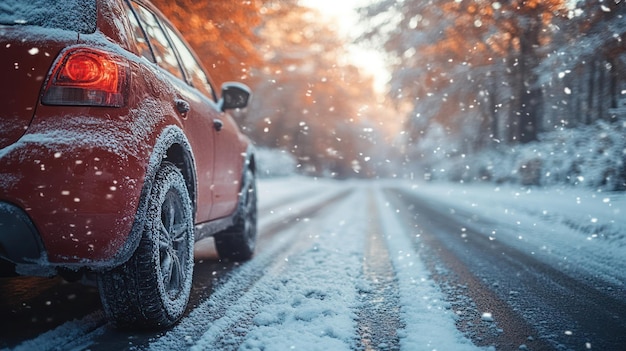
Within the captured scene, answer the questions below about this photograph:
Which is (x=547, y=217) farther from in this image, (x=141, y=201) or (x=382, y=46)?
(x=382, y=46)

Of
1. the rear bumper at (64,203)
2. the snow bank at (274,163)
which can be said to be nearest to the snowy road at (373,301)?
the rear bumper at (64,203)

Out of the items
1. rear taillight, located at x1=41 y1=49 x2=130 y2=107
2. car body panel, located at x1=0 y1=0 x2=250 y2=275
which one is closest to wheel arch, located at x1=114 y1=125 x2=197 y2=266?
car body panel, located at x1=0 y1=0 x2=250 y2=275

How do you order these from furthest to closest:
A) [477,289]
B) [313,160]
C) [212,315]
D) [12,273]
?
1. [313,160]
2. [477,289]
3. [212,315]
4. [12,273]

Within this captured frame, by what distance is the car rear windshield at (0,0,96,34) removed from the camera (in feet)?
6.35

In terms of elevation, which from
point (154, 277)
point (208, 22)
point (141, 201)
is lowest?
point (154, 277)

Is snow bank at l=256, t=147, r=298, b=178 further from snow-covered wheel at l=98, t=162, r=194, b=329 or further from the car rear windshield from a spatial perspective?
the car rear windshield

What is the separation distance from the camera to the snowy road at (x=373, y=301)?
7.15 ft

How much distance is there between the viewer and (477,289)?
10.9 ft

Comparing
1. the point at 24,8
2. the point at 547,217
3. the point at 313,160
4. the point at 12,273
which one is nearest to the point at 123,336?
the point at 12,273

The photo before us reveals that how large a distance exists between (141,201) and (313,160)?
35503mm

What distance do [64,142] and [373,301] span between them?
206cm

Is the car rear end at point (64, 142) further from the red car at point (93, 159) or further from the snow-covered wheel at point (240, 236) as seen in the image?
the snow-covered wheel at point (240, 236)

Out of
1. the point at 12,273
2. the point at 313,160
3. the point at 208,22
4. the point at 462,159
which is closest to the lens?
the point at 12,273

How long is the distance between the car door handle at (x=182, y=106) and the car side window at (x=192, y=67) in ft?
2.26
